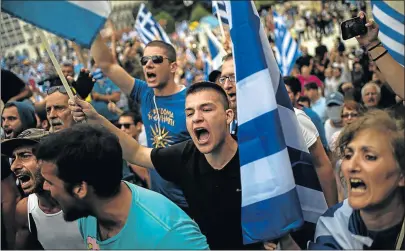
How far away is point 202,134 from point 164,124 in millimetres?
1553

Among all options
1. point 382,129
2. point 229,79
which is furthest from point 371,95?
point 382,129

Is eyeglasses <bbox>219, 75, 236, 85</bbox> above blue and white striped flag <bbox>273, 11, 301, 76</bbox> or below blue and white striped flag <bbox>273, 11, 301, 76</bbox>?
above

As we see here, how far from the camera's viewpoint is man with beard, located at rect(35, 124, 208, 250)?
2438 millimetres

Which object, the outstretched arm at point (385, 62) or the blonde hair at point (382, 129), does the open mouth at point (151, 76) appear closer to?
the outstretched arm at point (385, 62)

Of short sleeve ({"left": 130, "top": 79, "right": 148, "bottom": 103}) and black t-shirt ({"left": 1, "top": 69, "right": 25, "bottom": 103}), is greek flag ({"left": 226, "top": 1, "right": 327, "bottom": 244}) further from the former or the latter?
black t-shirt ({"left": 1, "top": 69, "right": 25, "bottom": 103})

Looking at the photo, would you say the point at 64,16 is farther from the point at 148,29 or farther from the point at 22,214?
the point at 148,29

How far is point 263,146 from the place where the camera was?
2.72 m

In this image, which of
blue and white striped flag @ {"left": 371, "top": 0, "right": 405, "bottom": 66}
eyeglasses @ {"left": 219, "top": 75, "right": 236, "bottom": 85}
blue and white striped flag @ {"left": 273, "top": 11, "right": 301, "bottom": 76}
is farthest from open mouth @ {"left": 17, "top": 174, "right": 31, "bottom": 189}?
blue and white striped flag @ {"left": 273, "top": 11, "right": 301, "bottom": 76}

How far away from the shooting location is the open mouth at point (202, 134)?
3164 millimetres

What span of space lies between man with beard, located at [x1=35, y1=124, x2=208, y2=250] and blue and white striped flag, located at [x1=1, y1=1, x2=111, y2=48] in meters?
0.44

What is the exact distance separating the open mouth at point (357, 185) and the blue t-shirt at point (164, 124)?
2.20 metres

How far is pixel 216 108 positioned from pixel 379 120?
3.31 ft

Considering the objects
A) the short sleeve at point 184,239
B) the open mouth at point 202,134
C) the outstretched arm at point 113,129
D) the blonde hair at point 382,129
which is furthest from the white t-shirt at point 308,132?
the short sleeve at point 184,239

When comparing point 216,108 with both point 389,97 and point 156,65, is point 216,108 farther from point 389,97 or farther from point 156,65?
point 389,97
